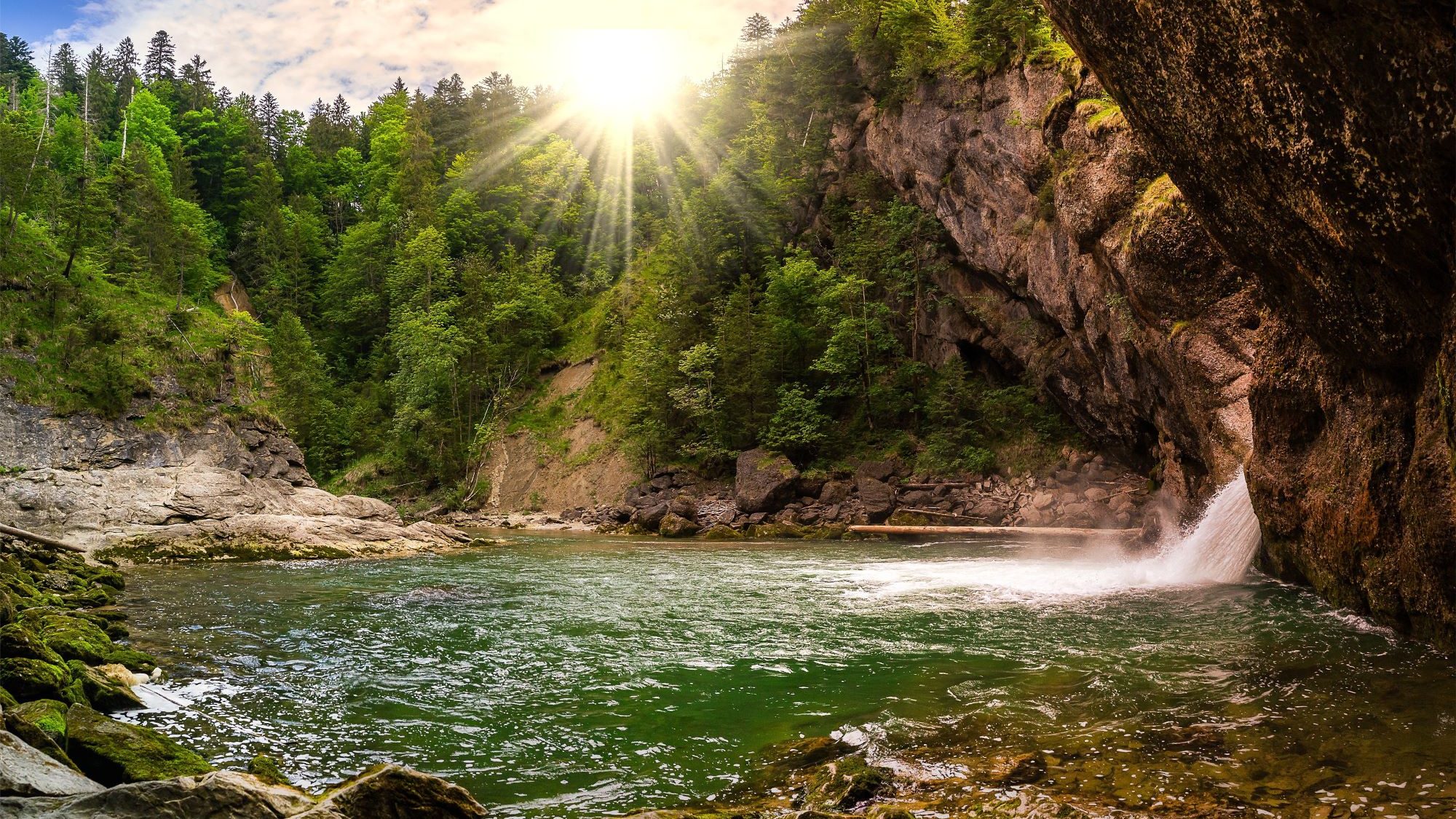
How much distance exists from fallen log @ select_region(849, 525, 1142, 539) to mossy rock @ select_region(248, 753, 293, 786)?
25869mm

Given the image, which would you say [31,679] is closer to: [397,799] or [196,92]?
[397,799]

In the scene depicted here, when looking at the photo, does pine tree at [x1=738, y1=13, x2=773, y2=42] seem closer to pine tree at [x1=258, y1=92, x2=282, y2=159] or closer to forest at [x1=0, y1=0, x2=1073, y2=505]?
forest at [x1=0, y1=0, x2=1073, y2=505]

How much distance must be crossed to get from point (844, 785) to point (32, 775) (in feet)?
16.9

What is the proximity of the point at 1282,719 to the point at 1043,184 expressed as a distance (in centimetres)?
2750

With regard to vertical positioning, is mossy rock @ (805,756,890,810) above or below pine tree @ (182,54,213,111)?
below

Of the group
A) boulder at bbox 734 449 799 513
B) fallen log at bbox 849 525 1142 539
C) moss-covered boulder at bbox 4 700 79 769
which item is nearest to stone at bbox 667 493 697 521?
boulder at bbox 734 449 799 513

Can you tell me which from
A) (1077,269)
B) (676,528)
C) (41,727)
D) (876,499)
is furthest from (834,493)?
(41,727)

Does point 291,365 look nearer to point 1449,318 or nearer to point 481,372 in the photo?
point 481,372

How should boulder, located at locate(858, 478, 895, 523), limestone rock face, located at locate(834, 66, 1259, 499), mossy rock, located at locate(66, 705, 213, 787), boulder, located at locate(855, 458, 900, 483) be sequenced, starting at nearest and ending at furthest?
mossy rock, located at locate(66, 705, 213, 787), limestone rock face, located at locate(834, 66, 1259, 499), boulder, located at locate(858, 478, 895, 523), boulder, located at locate(855, 458, 900, 483)

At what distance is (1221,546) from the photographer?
56.7ft

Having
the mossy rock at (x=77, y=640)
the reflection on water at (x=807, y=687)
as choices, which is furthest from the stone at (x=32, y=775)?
the mossy rock at (x=77, y=640)

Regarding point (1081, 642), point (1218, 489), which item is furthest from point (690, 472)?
point (1081, 642)

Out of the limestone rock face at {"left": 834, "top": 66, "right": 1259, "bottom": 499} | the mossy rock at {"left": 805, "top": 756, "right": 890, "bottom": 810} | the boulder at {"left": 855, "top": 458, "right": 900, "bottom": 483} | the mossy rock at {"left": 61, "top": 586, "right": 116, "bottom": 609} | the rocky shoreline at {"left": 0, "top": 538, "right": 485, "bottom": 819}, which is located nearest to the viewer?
the rocky shoreline at {"left": 0, "top": 538, "right": 485, "bottom": 819}

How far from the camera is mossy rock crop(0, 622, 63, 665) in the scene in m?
7.86
